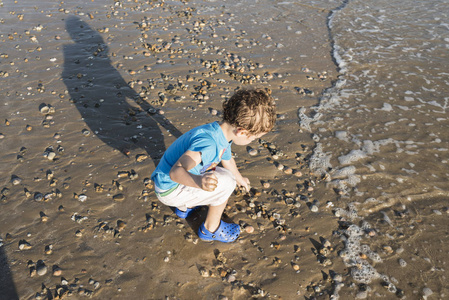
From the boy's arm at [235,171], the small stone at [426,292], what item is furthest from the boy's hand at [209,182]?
the small stone at [426,292]

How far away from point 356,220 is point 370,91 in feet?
13.7

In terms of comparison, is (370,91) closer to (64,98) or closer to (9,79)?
(64,98)

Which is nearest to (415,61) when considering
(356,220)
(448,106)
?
(448,106)

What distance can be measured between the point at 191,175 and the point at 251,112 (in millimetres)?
949

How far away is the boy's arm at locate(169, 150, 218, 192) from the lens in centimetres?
290

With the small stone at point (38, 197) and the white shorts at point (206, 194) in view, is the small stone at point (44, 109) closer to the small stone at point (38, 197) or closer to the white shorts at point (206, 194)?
the small stone at point (38, 197)

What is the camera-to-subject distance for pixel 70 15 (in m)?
10.2

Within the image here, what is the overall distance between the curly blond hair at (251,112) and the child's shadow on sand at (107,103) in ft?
6.79

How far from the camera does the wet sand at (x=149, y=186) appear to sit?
338 centimetres

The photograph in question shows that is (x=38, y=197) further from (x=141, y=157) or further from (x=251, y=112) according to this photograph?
(x=251, y=112)

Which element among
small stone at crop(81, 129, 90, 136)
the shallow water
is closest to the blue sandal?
the shallow water

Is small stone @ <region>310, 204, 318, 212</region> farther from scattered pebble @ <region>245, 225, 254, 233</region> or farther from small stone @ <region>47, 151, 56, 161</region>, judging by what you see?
small stone @ <region>47, 151, 56, 161</region>

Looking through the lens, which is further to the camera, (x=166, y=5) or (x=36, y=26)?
(x=166, y=5)

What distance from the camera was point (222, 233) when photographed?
3.72 meters
